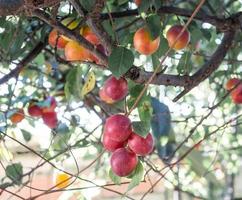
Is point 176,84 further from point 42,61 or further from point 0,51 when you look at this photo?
point 42,61

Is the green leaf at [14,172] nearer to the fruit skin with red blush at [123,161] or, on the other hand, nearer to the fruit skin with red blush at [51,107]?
the fruit skin with red blush at [51,107]

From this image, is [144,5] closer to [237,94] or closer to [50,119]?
[237,94]

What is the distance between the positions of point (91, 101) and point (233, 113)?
614 mm

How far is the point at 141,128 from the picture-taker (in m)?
0.73

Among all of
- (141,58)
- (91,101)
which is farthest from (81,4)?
(141,58)

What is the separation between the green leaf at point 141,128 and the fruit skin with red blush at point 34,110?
704 mm

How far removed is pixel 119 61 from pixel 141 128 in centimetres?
9

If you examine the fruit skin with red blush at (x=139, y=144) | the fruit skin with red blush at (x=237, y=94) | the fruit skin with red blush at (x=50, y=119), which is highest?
the fruit skin with red blush at (x=50, y=119)

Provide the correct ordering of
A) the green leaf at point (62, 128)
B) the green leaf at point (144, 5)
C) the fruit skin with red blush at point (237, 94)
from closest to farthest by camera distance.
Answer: the green leaf at point (144, 5), the fruit skin with red blush at point (237, 94), the green leaf at point (62, 128)

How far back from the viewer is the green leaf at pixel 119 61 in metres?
0.72

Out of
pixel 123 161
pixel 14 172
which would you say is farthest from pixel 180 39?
pixel 14 172

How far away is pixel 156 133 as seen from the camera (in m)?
1.57

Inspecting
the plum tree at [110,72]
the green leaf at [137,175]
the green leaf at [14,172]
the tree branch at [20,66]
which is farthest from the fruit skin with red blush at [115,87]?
the green leaf at [14,172]

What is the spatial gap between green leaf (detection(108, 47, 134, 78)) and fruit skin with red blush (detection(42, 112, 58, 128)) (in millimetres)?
681
